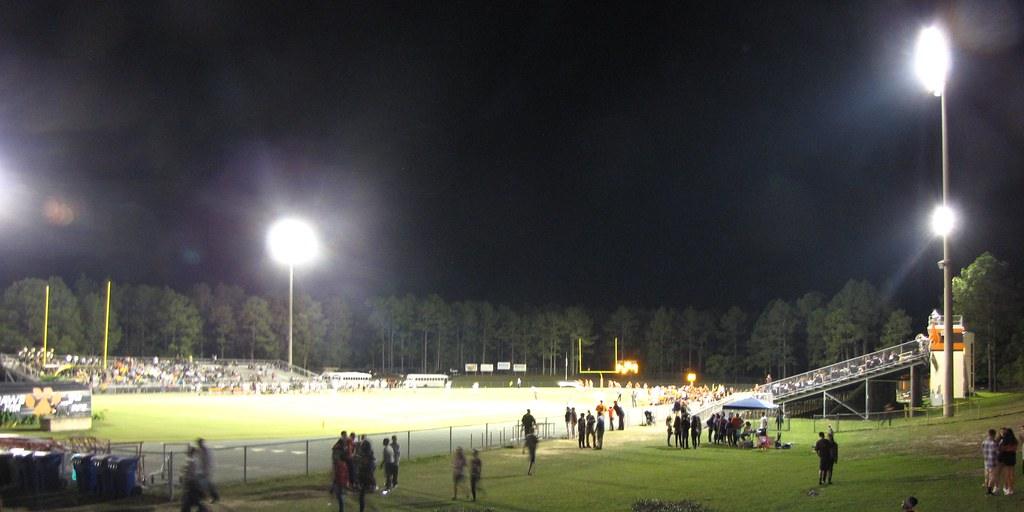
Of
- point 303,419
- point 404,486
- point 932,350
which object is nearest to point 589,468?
point 404,486

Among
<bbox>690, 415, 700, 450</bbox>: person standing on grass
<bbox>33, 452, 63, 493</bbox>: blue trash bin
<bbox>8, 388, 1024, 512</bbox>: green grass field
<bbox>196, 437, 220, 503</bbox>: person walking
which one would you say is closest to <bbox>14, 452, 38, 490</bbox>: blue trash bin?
<bbox>33, 452, 63, 493</bbox>: blue trash bin

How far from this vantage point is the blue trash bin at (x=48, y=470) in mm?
18406

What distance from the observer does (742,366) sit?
11319 cm

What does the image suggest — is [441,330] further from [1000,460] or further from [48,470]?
[1000,460]

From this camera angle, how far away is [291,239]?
62594 millimetres

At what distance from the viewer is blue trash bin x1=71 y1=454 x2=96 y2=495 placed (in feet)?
59.5

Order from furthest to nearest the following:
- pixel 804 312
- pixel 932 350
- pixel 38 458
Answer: pixel 804 312 → pixel 932 350 → pixel 38 458

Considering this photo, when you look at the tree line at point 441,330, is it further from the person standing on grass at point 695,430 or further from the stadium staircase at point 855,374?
the person standing on grass at point 695,430

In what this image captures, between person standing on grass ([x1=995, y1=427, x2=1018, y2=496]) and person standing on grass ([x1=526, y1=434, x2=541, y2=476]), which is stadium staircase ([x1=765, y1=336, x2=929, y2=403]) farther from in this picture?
person standing on grass ([x1=995, y1=427, x2=1018, y2=496])

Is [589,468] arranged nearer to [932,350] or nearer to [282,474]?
[282,474]

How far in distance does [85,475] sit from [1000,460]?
19464 mm

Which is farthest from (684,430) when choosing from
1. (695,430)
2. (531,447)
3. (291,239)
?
(291,239)

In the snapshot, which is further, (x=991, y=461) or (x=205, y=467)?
(x=991, y=461)

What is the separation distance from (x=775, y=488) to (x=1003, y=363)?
54682 millimetres
